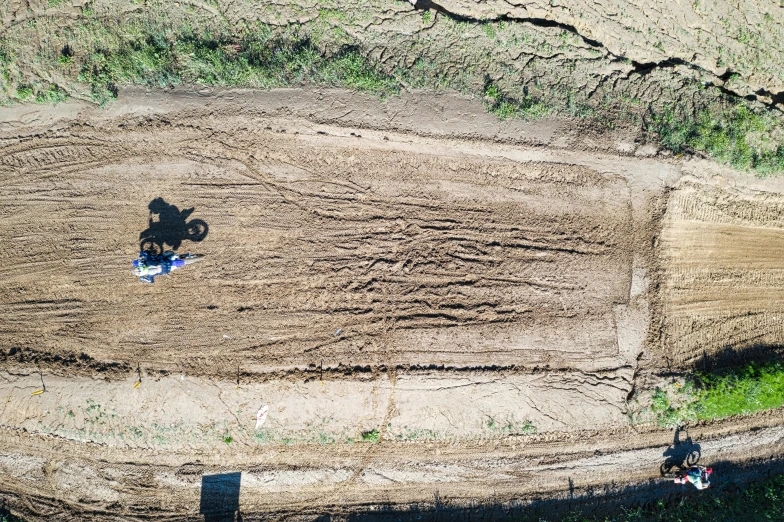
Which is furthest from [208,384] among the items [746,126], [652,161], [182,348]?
[746,126]

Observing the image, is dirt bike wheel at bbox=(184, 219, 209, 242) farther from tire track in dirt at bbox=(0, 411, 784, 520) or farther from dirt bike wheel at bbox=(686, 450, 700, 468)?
dirt bike wheel at bbox=(686, 450, 700, 468)

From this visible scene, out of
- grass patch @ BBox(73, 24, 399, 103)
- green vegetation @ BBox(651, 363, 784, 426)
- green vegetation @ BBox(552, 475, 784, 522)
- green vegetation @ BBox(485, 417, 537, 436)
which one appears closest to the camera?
grass patch @ BBox(73, 24, 399, 103)

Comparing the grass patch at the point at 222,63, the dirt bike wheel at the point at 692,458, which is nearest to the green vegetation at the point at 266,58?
the grass patch at the point at 222,63

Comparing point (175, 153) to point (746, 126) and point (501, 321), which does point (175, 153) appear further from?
point (746, 126)

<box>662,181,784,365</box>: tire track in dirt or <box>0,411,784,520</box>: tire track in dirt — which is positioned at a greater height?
<box>662,181,784,365</box>: tire track in dirt

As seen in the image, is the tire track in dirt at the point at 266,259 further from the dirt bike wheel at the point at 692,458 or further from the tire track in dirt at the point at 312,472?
the dirt bike wheel at the point at 692,458

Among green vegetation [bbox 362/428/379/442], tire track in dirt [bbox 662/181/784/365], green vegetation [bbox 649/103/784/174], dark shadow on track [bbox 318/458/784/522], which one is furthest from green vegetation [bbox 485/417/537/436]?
green vegetation [bbox 649/103/784/174]

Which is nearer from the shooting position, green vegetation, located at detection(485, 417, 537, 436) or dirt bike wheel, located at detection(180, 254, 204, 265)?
dirt bike wheel, located at detection(180, 254, 204, 265)
